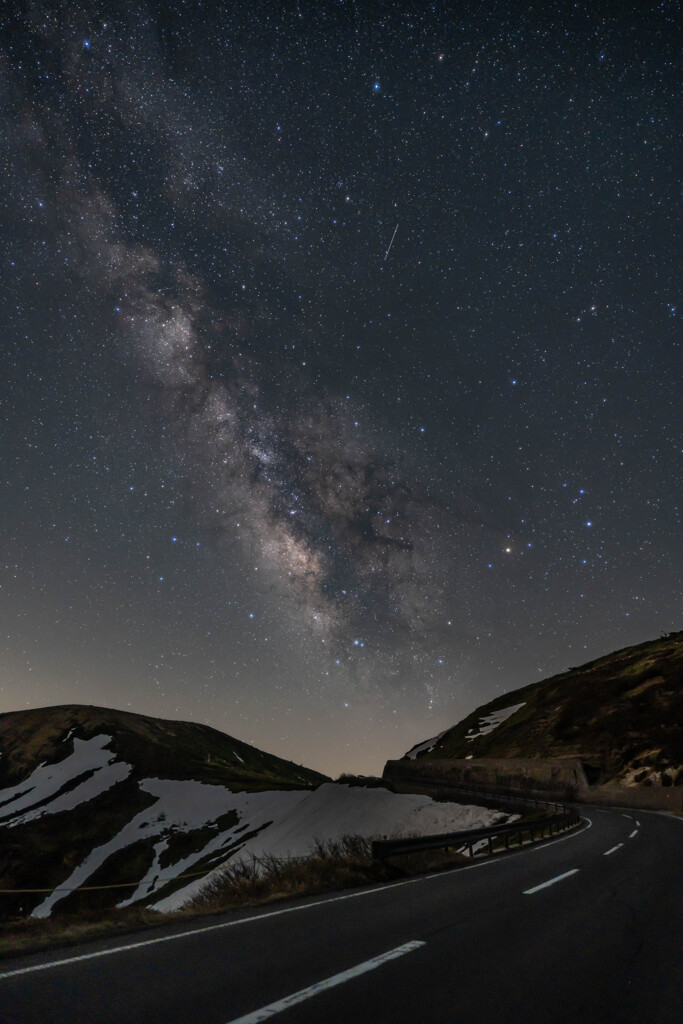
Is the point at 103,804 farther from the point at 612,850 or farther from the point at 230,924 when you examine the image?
the point at 230,924

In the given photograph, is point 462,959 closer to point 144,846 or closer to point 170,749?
point 144,846

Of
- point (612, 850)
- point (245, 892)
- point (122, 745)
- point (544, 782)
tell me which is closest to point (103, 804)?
point (122, 745)

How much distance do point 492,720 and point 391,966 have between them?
109 metres

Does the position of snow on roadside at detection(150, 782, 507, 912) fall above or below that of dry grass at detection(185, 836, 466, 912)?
above

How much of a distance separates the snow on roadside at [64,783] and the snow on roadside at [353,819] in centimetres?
4397

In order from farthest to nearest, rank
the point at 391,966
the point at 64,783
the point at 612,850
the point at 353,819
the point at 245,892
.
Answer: the point at 64,783 < the point at 353,819 < the point at 612,850 < the point at 245,892 < the point at 391,966

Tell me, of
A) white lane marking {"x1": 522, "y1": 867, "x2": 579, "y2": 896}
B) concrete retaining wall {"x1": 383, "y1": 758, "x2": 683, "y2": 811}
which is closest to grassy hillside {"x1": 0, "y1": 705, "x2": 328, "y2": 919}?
concrete retaining wall {"x1": 383, "y1": 758, "x2": 683, "y2": 811}

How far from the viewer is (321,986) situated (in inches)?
191

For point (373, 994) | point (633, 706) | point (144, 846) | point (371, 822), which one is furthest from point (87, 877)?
point (373, 994)

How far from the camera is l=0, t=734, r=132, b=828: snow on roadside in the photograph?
9850cm

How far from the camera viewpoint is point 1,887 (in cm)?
7444

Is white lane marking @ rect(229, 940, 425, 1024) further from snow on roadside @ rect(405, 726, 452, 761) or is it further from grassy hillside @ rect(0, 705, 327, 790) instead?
snow on roadside @ rect(405, 726, 452, 761)

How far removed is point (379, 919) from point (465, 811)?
32920 millimetres

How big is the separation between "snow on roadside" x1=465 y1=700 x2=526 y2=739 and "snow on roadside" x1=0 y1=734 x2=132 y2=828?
6043 centimetres
